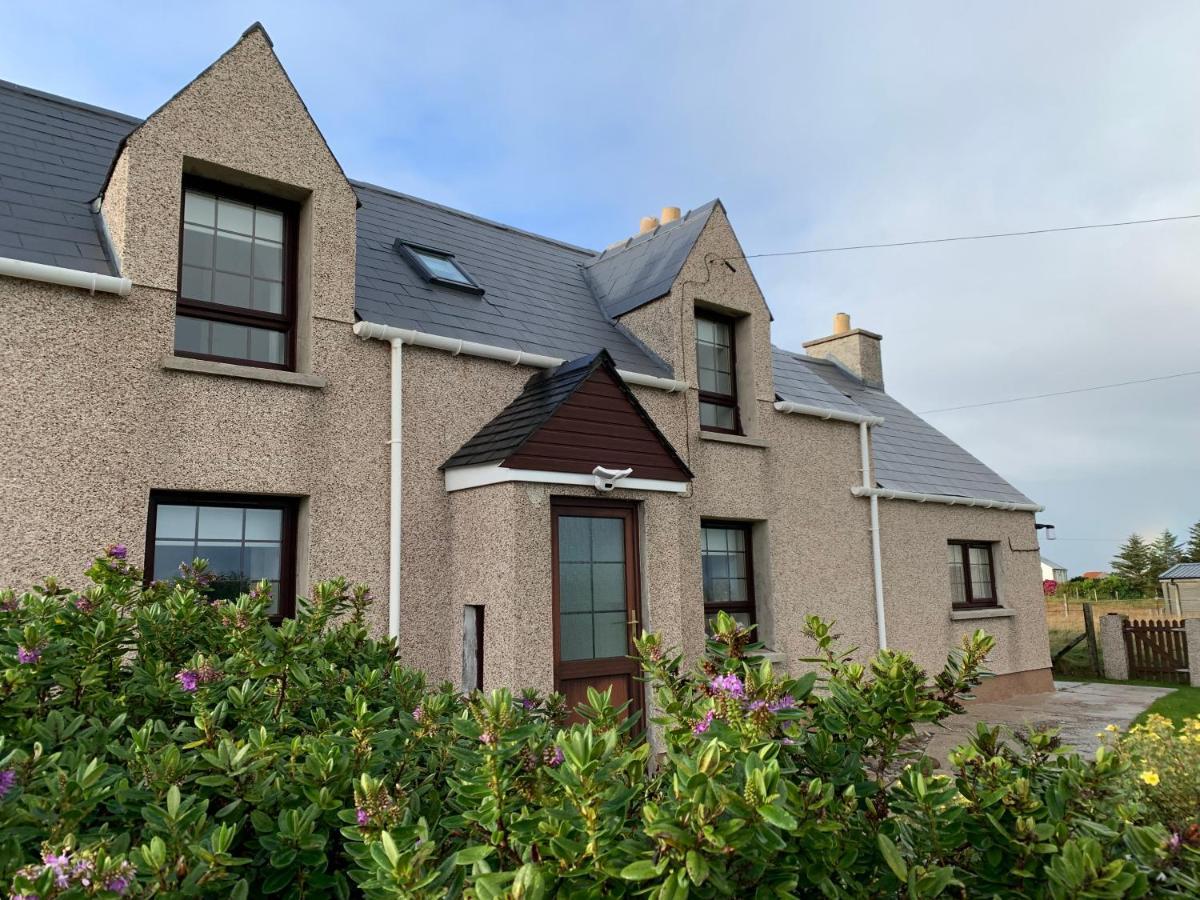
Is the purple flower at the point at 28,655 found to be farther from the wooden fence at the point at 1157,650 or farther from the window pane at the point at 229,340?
the wooden fence at the point at 1157,650

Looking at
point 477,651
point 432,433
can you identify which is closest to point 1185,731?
point 477,651

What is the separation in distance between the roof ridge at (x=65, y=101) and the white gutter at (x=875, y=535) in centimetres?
1025

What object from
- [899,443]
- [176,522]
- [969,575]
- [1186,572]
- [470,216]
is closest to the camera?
[176,522]

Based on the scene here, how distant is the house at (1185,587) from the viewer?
73.5 ft

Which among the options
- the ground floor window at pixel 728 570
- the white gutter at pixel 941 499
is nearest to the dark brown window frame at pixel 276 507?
the ground floor window at pixel 728 570

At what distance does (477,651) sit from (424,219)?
6.18 m

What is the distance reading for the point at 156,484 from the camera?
227 inches

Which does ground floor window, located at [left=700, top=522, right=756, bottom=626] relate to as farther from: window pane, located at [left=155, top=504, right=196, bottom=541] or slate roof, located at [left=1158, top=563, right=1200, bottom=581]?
slate roof, located at [left=1158, top=563, right=1200, bottom=581]

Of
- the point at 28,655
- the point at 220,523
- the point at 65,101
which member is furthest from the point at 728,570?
the point at 65,101

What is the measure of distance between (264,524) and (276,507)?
0.17 m

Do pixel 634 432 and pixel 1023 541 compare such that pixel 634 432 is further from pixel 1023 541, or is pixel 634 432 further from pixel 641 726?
pixel 1023 541

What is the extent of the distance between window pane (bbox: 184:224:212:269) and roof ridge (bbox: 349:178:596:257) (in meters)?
3.49

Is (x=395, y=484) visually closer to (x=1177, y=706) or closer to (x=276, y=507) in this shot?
(x=276, y=507)

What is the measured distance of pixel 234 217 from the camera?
6.85 m
